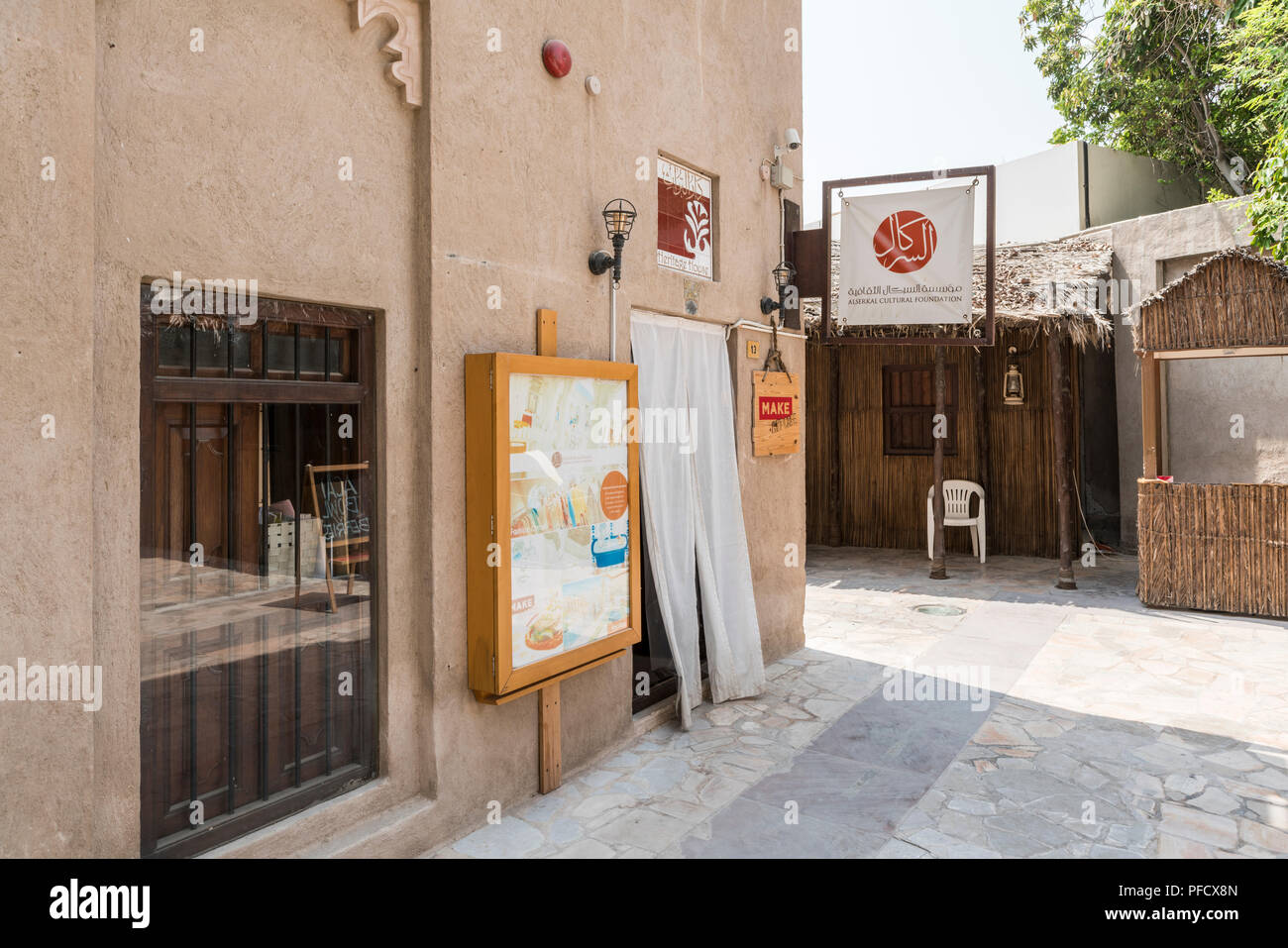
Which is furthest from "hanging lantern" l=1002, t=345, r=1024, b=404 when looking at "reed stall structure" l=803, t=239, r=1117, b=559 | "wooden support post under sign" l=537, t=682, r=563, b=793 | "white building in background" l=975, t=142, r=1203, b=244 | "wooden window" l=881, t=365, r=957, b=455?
"wooden support post under sign" l=537, t=682, r=563, b=793

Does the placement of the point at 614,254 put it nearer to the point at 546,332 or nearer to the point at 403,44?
the point at 546,332

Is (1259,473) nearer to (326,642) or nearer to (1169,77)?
(1169,77)

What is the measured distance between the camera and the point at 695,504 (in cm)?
590

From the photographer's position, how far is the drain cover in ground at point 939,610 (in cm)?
863

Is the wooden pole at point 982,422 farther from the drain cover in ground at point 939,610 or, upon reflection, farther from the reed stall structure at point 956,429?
the drain cover in ground at point 939,610

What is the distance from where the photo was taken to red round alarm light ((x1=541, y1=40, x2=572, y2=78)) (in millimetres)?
4477

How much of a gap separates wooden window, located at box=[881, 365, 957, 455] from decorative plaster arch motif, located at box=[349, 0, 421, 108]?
10.0 meters

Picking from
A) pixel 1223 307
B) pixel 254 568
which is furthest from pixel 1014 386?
pixel 254 568

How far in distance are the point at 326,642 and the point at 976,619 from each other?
21.3 ft

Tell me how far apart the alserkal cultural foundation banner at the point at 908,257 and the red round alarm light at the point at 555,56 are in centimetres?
431

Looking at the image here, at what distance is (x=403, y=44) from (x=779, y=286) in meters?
3.85

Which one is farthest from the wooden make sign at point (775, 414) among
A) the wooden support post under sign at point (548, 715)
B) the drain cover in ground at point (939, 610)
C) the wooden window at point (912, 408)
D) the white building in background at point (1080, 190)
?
the white building in background at point (1080, 190)

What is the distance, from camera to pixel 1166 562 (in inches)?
331
